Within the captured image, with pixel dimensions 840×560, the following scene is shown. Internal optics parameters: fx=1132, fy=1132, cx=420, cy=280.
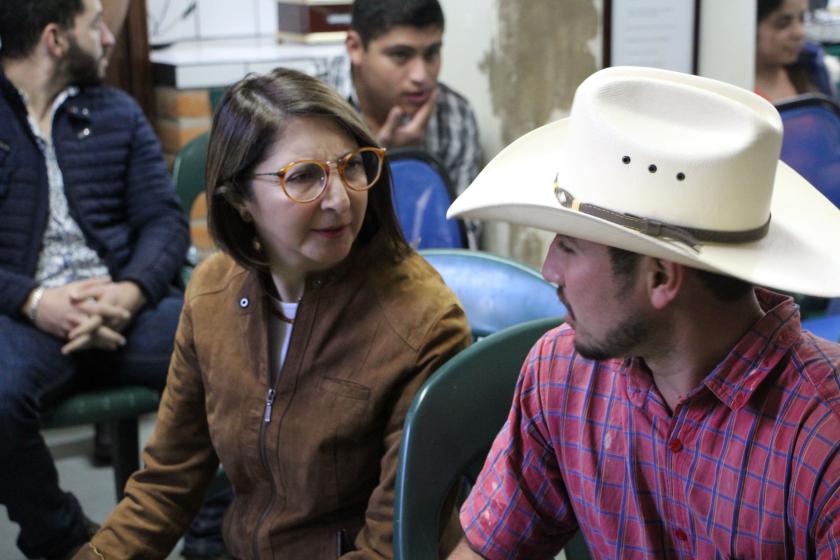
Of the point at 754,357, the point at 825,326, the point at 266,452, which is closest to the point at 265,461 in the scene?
the point at 266,452

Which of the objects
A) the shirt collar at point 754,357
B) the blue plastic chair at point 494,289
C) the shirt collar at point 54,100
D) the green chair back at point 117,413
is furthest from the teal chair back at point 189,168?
the shirt collar at point 754,357

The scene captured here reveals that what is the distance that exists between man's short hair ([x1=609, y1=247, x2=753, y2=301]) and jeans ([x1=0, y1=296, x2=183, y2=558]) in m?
1.54

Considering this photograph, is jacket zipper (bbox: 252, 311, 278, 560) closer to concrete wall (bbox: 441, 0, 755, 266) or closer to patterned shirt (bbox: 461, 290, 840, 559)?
patterned shirt (bbox: 461, 290, 840, 559)

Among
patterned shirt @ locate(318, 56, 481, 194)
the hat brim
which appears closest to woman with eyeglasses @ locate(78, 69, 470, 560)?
the hat brim

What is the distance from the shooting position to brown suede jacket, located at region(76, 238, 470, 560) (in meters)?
1.57

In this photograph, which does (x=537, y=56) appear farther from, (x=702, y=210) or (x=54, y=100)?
(x=702, y=210)

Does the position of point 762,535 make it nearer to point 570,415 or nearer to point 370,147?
point 570,415

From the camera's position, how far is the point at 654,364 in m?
1.21

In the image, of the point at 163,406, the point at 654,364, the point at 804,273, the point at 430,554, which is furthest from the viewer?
the point at 163,406

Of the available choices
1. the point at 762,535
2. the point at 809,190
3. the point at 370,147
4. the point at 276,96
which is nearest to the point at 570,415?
the point at 762,535

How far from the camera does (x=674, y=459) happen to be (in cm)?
119

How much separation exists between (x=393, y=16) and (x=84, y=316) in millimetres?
1046

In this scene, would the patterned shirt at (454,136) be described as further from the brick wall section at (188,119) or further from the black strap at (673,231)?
the black strap at (673,231)

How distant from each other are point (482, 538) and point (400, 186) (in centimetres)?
130
